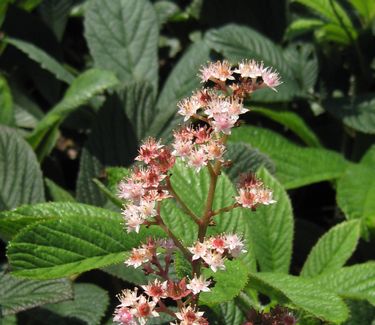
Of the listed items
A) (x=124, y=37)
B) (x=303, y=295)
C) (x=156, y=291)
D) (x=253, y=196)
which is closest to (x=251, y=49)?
(x=124, y=37)

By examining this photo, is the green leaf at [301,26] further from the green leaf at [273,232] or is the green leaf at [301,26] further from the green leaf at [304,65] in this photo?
the green leaf at [273,232]

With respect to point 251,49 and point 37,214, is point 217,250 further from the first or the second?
point 251,49

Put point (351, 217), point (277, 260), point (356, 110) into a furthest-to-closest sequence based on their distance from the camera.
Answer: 1. point (356, 110)
2. point (351, 217)
3. point (277, 260)

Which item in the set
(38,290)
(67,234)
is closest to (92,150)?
(38,290)

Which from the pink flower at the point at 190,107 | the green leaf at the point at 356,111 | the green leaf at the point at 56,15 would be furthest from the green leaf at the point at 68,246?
the green leaf at the point at 56,15

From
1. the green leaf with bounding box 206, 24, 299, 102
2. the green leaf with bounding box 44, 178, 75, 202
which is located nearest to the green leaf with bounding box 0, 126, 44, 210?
the green leaf with bounding box 44, 178, 75, 202

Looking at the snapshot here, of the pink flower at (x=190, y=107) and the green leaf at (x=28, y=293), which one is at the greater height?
the pink flower at (x=190, y=107)

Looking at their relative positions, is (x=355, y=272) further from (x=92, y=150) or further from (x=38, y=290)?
(x=92, y=150)
